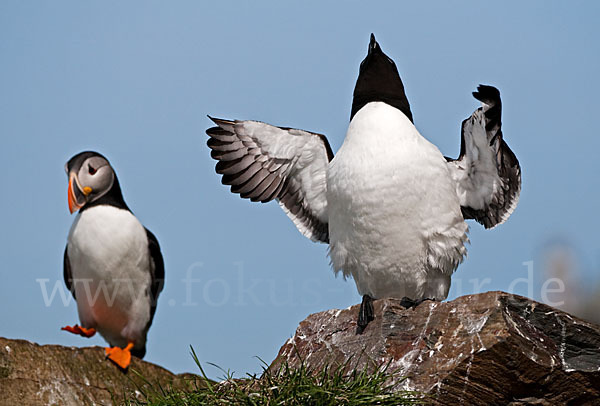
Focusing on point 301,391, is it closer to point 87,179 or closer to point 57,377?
point 57,377

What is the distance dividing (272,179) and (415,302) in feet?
9.00

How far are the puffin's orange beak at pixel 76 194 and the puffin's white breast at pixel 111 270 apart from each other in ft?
0.45

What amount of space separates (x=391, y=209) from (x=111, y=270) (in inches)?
169

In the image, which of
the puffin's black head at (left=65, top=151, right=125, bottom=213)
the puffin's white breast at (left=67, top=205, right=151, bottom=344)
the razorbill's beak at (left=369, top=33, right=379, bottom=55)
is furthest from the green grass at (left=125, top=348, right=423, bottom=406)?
the puffin's black head at (left=65, top=151, right=125, bottom=213)

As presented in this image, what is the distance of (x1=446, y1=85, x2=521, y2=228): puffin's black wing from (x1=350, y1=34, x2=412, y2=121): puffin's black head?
621 mm

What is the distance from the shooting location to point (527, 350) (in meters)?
5.07

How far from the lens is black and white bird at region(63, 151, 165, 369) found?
962cm

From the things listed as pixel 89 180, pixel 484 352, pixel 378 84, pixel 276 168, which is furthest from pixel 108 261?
pixel 484 352

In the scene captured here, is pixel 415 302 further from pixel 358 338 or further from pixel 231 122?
pixel 231 122

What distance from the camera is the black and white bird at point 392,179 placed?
6.70 meters

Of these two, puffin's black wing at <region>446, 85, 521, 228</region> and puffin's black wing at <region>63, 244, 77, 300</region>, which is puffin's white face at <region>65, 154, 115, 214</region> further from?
puffin's black wing at <region>446, 85, 521, 228</region>

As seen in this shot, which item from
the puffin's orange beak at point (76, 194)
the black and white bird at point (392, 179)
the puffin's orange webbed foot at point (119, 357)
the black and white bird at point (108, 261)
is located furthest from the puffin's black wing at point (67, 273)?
the black and white bird at point (392, 179)

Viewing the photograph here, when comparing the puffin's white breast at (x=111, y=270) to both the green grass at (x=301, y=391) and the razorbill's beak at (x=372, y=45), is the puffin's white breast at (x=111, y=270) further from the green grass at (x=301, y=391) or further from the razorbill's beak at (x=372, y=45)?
the green grass at (x=301, y=391)

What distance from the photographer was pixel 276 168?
8.02 m
